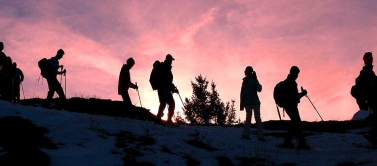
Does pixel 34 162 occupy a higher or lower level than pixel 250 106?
lower

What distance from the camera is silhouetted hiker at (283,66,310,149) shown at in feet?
43.9

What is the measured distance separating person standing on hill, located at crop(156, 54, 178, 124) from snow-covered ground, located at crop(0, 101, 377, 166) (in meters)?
1.58

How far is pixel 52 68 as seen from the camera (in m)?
15.7

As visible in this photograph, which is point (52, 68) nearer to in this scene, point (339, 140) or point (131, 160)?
point (131, 160)

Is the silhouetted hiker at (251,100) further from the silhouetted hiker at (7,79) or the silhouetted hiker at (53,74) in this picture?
the silhouetted hiker at (7,79)

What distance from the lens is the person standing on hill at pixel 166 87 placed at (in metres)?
15.5

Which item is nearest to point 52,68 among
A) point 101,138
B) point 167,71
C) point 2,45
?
point 2,45

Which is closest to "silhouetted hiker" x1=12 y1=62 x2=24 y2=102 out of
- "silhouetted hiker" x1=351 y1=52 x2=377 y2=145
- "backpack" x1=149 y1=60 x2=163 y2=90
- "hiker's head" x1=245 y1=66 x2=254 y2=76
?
"backpack" x1=149 y1=60 x2=163 y2=90

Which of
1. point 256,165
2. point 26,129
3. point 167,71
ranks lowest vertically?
point 256,165

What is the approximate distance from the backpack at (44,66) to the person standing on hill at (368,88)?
9.93 metres

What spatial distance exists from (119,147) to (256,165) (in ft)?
10.5

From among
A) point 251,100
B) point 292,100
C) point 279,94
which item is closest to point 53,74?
point 251,100

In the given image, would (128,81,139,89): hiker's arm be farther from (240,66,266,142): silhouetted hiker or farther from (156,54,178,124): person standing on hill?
(240,66,266,142): silhouetted hiker

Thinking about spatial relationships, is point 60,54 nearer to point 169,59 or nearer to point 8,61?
point 8,61
